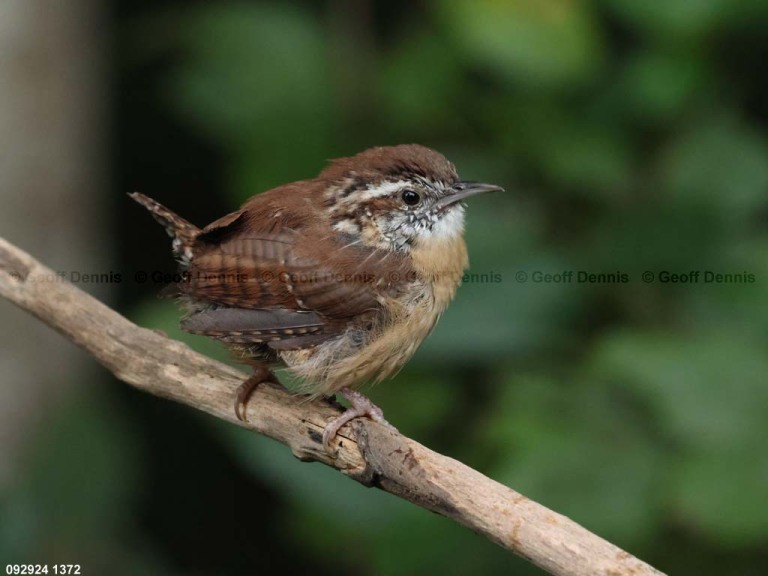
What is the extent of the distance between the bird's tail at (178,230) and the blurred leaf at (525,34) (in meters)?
1.31

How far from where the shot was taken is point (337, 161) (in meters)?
3.54

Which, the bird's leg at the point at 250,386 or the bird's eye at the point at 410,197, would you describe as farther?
the bird's eye at the point at 410,197

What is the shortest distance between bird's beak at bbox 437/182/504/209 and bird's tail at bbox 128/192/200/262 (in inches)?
33.9

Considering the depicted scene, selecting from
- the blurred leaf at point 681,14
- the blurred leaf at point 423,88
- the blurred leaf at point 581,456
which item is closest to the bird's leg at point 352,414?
the blurred leaf at point 581,456

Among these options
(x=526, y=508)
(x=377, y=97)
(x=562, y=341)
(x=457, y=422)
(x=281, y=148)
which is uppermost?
(x=377, y=97)

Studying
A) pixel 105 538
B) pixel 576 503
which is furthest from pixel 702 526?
pixel 105 538

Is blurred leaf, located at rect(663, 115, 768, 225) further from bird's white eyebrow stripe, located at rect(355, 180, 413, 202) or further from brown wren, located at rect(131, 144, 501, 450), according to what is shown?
bird's white eyebrow stripe, located at rect(355, 180, 413, 202)

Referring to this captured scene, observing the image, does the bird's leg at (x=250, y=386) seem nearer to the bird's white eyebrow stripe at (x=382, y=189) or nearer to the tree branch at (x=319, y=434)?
the tree branch at (x=319, y=434)

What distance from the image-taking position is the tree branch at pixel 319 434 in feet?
8.00

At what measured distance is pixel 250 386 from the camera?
3270mm

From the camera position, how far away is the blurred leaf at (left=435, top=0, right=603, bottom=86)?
380 cm

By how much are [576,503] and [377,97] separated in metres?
1.95

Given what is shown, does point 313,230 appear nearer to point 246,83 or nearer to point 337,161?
point 337,161

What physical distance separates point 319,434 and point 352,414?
13cm
